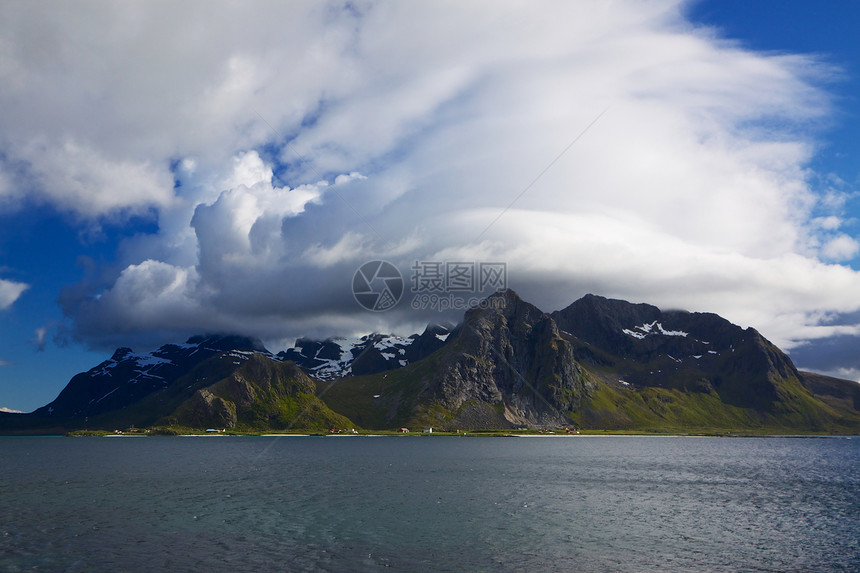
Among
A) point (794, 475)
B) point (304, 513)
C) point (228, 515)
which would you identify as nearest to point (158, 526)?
point (228, 515)

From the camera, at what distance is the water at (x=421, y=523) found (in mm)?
61469

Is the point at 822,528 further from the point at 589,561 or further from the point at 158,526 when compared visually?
the point at 158,526

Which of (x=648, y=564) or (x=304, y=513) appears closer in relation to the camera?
(x=648, y=564)

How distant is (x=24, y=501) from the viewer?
99000 millimetres

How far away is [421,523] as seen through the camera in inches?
3223

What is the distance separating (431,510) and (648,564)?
3973 centimetres

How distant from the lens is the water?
61.5m

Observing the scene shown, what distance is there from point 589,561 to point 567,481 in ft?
260

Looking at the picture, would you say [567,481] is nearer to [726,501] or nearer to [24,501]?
[726,501]

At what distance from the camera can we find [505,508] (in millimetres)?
95562

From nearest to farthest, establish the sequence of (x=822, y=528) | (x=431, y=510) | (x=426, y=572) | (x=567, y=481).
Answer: (x=426, y=572) < (x=822, y=528) < (x=431, y=510) < (x=567, y=481)

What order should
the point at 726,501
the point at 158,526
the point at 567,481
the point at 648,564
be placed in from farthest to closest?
the point at 567,481
the point at 726,501
the point at 158,526
the point at 648,564

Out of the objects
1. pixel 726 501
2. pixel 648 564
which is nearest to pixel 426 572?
pixel 648 564

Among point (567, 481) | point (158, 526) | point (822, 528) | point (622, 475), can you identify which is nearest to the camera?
point (158, 526)
